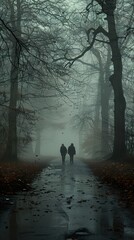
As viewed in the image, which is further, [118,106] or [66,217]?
[118,106]

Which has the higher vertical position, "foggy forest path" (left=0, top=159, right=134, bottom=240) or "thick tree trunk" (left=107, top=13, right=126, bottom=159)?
"thick tree trunk" (left=107, top=13, right=126, bottom=159)

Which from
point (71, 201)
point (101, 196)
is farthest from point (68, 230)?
point (101, 196)

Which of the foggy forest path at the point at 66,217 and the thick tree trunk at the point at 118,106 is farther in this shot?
the thick tree trunk at the point at 118,106

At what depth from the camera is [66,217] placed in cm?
838

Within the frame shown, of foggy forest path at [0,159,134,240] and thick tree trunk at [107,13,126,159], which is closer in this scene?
foggy forest path at [0,159,134,240]

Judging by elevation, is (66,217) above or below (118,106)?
below

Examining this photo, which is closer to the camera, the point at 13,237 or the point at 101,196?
the point at 13,237

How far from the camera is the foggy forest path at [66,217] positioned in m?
6.94

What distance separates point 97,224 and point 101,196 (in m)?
3.68

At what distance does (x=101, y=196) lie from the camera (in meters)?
11.4

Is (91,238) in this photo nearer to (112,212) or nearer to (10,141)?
(112,212)

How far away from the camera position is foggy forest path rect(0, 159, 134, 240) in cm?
694

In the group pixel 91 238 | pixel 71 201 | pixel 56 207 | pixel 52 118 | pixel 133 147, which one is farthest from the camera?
pixel 52 118

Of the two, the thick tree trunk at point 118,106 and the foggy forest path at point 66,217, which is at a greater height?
the thick tree trunk at point 118,106
